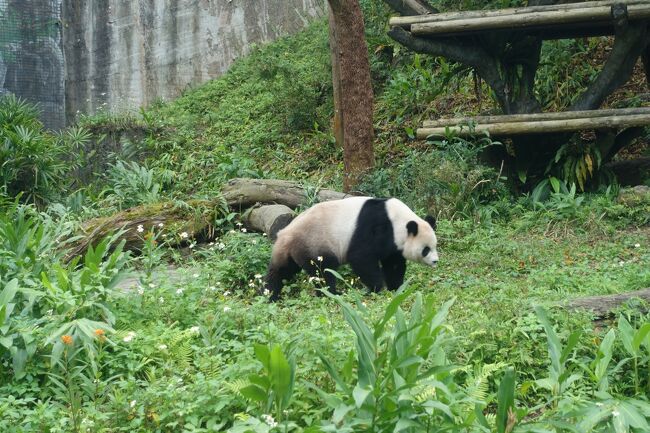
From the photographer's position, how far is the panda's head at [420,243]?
7918 millimetres

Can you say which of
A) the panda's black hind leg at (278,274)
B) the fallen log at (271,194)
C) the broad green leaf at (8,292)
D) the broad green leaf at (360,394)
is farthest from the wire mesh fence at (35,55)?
the broad green leaf at (360,394)

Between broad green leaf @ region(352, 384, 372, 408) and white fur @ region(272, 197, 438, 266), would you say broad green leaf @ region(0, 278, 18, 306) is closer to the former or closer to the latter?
broad green leaf @ region(352, 384, 372, 408)

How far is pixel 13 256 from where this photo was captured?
595 centimetres

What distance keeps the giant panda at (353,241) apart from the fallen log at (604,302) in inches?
95.0

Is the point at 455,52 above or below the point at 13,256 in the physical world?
above

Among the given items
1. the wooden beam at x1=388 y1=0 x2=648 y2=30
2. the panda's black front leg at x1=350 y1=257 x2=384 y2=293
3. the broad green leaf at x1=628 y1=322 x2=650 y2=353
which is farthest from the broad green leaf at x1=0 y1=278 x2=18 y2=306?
the wooden beam at x1=388 y1=0 x2=648 y2=30

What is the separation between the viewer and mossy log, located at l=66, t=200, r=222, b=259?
9.26m

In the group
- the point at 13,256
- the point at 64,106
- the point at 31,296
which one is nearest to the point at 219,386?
the point at 31,296

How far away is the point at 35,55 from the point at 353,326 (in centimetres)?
1469

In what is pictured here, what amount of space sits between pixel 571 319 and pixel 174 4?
579 inches

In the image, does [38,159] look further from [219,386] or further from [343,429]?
[343,429]

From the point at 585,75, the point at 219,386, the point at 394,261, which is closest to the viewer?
the point at 219,386

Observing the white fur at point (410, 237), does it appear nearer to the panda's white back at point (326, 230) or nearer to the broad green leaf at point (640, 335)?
the panda's white back at point (326, 230)

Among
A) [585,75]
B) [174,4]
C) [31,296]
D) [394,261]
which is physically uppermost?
[174,4]
